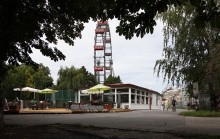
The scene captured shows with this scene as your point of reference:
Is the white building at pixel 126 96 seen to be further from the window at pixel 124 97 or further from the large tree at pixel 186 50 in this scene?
the large tree at pixel 186 50

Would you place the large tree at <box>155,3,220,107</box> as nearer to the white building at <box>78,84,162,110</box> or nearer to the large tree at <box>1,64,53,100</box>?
the white building at <box>78,84,162,110</box>

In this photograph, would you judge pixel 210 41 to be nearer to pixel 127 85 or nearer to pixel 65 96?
pixel 127 85

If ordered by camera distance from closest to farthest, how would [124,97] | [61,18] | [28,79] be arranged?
[61,18], [124,97], [28,79]

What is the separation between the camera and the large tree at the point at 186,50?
30.9 meters

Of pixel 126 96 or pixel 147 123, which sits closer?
pixel 147 123

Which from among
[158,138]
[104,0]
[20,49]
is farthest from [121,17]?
[20,49]

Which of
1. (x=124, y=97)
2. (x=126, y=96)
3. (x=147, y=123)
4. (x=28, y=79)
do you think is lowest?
(x=147, y=123)

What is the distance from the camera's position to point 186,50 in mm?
31953

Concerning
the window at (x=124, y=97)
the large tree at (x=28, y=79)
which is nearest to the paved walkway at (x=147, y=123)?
the window at (x=124, y=97)

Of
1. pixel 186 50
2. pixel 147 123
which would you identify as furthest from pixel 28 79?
pixel 147 123

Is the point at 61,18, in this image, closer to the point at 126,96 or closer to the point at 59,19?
the point at 59,19

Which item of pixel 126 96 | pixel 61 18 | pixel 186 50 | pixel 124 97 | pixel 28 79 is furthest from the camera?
pixel 28 79

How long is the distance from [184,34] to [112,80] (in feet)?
143

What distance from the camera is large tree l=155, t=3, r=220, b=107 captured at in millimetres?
30933
